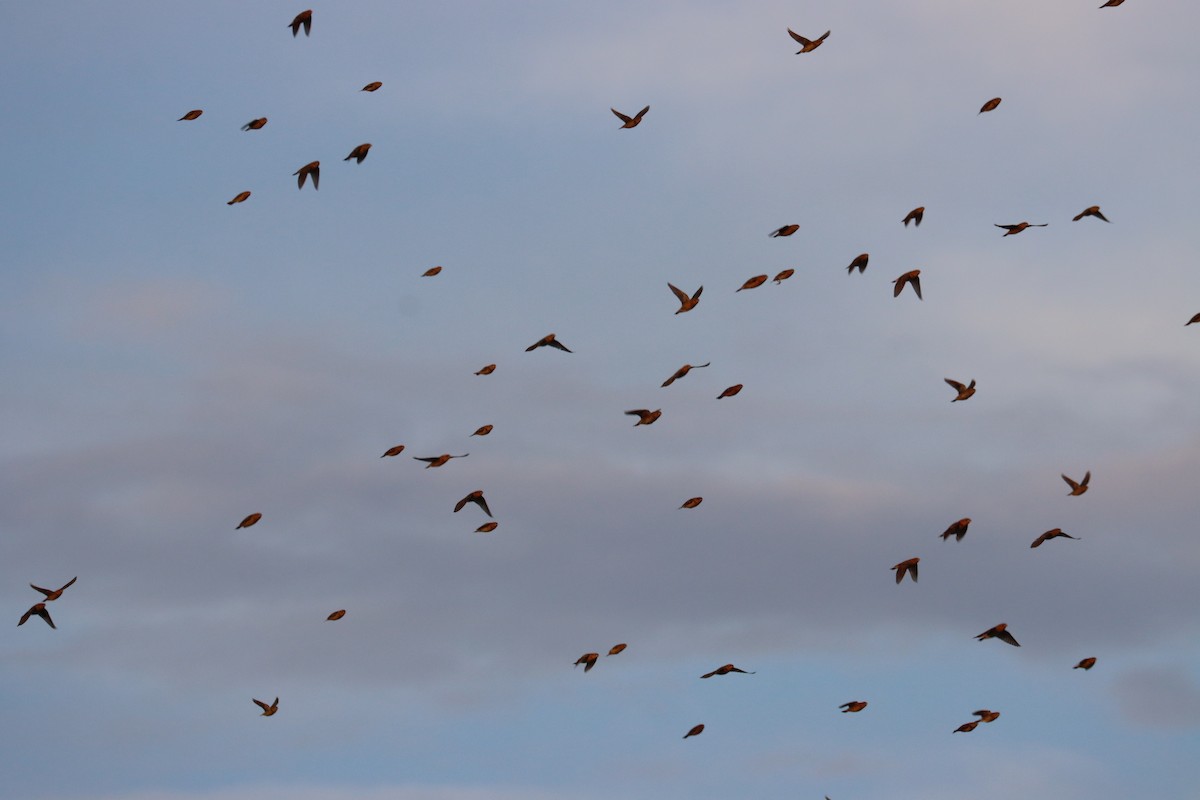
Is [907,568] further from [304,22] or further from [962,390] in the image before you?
[304,22]

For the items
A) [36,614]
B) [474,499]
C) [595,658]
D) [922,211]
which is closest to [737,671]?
[595,658]

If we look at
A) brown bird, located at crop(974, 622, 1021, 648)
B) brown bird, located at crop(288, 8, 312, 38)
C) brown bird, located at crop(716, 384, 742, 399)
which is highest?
brown bird, located at crop(288, 8, 312, 38)

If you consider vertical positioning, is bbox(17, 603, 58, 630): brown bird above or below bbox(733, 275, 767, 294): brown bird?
below

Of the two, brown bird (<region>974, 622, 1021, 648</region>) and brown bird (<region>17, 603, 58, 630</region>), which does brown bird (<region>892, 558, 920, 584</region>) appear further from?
brown bird (<region>17, 603, 58, 630</region>)

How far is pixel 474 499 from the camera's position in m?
130

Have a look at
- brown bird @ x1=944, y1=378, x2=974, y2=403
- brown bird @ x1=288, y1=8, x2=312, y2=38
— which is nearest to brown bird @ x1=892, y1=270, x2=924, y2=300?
brown bird @ x1=944, y1=378, x2=974, y2=403

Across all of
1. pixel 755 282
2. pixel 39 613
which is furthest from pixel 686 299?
pixel 39 613

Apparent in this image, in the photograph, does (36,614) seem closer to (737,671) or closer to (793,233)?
(737,671)

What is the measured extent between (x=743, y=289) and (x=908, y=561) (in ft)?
53.3

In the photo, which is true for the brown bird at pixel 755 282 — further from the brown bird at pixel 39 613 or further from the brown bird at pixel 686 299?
the brown bird at pixel 39 613

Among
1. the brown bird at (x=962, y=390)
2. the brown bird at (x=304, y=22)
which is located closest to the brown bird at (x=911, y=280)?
the brown bird at (x=962, y=390)

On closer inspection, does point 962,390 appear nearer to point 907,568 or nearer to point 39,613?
point 907,568

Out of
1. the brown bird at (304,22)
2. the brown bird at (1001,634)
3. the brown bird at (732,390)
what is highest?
the brown bird at (304,22)

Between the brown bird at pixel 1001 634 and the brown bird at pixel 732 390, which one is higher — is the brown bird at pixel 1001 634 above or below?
below
